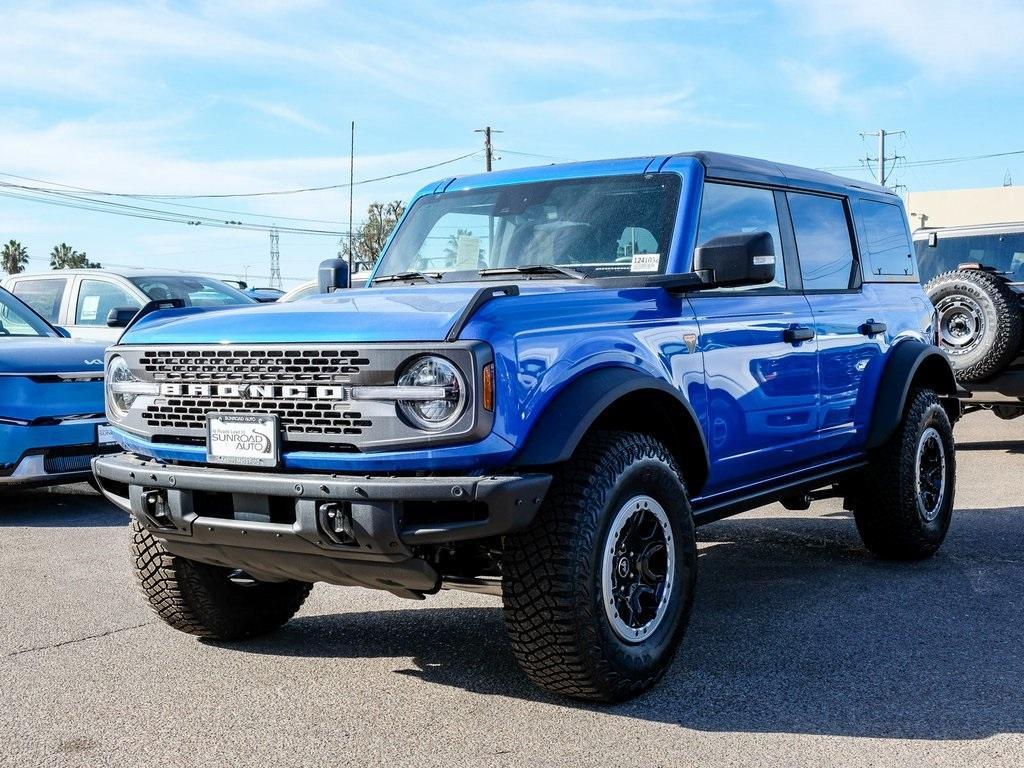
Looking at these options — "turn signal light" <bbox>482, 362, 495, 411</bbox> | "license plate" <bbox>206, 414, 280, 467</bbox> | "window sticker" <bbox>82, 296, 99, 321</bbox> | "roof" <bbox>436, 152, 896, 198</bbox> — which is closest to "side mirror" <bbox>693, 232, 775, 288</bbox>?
"roof" <bbox>436, 152, 896, 198</bbox>

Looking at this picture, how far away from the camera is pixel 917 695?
4.07 m

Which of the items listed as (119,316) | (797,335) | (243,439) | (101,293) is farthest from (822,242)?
(101,293)

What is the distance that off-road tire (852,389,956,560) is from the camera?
6098 millimetres

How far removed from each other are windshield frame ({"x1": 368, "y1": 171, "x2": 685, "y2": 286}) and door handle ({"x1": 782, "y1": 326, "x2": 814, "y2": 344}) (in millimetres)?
808

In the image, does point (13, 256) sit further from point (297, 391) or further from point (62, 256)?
point (297, 391)

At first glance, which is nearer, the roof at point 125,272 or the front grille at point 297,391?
the front grille at point 297,391

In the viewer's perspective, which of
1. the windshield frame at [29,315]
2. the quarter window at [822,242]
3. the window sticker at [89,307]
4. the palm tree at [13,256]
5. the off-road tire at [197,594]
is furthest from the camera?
the palm tree at [13,256]

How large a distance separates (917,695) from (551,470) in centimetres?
153

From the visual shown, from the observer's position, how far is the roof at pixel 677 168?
5.02 m

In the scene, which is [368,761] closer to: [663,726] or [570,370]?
[663,726]

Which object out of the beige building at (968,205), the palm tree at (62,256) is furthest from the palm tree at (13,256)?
the beige building at (968,205)

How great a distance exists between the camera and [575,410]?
3766mm

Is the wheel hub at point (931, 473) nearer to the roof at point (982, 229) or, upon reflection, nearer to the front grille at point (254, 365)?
the front grille at point (254, 365)

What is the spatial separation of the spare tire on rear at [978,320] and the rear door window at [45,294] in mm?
8238
